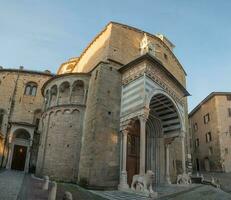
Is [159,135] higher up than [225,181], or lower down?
higher up

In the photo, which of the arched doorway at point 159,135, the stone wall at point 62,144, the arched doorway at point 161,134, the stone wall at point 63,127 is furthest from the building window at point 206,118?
the stone wall at point 62,144

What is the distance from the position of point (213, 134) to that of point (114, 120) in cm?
2096

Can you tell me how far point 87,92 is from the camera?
58.4 ft

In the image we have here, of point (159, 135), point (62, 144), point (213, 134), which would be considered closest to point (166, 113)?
point (159, 135)

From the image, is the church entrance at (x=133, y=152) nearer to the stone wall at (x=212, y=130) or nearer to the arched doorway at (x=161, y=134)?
the arched doorway at (x=161, y=134)

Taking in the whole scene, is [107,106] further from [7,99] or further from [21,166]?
[7,99]

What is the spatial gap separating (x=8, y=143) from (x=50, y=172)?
31.2 ft

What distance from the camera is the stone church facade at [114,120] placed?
47.1ft

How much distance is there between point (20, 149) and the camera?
23.9m

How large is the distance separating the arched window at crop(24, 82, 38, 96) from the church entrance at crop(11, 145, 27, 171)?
24.0 feet

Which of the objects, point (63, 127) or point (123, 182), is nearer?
point (123, 182)

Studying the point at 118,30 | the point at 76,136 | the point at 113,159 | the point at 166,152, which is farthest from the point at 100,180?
the point at 118,30

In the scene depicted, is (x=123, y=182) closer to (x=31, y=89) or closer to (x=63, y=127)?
(x=63, y=127)

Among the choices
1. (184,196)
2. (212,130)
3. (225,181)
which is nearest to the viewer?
(184,196)
